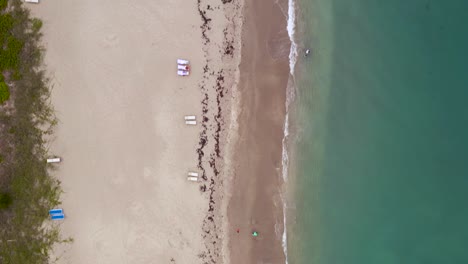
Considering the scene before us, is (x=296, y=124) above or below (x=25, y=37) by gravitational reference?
below

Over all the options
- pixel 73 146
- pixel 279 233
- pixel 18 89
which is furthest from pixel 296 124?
pixel 18 89

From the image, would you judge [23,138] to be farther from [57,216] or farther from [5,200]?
[57,216]

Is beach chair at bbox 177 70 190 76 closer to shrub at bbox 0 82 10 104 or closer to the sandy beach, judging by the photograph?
the sandy beach

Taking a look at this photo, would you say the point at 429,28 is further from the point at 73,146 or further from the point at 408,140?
the point at 73,146

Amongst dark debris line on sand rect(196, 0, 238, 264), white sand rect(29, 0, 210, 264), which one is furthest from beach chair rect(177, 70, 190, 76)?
dark debris line on sand rect(196, 0, 238, 264)

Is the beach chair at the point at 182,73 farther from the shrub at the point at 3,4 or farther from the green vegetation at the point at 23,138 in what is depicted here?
the shrub at the point at 3,4

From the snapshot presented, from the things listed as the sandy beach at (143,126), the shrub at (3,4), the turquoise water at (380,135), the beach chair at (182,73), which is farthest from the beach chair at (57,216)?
the turquoise water at (380,135)

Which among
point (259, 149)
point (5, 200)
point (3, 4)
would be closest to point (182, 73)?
point (259, 149)
